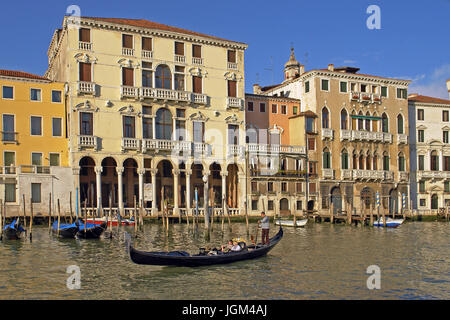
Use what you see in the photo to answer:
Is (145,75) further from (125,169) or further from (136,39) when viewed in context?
(125,169)

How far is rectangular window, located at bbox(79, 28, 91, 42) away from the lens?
33.4m

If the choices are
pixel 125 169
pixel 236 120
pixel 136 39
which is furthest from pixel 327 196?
pixel 136 39

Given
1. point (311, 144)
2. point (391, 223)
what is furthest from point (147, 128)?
point (391, 223)

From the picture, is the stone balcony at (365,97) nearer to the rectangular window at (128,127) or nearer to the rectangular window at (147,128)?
the rectangular window at (147,128)

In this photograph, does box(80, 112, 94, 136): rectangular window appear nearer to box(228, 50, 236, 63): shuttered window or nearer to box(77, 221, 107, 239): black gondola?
box(77, 221, 107, 239): black gondola

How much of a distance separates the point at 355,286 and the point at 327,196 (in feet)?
92.9

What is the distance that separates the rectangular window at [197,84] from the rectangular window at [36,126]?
407 inches

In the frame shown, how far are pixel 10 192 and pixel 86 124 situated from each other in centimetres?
599

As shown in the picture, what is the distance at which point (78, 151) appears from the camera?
32906 millimetres

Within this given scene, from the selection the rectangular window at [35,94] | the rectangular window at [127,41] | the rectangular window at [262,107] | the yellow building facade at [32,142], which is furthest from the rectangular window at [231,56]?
the rectangular window at [35,94]

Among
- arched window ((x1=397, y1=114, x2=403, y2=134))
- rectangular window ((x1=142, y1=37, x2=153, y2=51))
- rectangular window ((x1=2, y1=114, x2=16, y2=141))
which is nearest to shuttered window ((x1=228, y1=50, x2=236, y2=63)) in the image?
rectangular window ((x1=142, y1=37, x2=153, y2=51))

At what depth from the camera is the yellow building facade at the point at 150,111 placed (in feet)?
109

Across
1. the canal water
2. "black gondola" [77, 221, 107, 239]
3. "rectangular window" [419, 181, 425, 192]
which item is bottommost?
the canal water

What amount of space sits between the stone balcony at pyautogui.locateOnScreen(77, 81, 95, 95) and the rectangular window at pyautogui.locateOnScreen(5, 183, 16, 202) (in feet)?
22.2
